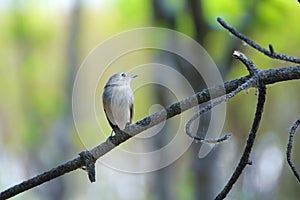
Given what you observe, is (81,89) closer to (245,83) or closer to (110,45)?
(110,45)

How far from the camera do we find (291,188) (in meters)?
5.17

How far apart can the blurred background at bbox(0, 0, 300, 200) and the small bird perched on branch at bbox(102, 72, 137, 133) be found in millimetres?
850

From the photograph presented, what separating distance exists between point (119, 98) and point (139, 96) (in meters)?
2.70

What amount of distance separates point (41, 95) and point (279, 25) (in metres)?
3.64

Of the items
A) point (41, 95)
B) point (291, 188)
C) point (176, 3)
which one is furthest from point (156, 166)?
point (41, 95)

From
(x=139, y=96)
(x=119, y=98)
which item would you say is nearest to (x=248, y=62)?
(x=119, y=98)

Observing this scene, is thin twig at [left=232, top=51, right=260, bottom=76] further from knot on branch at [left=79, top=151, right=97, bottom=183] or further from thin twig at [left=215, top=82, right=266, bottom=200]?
knot on branch at [left=79, top=151, right=97, bottom=183]

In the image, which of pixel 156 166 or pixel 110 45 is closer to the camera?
pixel 156 166

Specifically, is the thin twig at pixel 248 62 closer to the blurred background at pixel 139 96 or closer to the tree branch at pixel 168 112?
the tree branch at pixel 168 112

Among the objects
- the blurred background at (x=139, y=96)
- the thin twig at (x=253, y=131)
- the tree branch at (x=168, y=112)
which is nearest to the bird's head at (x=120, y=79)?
the blurred background at (x=139, y=96)

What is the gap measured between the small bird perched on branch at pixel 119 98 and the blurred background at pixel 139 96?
0.85 meters

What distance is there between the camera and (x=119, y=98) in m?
1.93

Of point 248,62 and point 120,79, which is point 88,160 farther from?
point 120,79

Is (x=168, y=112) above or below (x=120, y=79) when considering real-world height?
below
